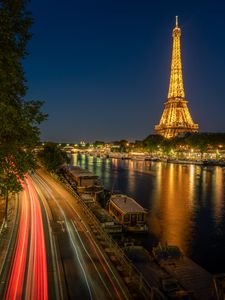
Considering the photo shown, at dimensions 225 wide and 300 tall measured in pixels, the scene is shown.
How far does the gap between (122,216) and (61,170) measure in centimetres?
6036

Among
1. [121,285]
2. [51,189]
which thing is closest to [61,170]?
[51,189]

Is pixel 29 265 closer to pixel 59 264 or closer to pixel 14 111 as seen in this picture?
pixel 59 264

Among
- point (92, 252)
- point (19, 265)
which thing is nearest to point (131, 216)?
point (92, 252)

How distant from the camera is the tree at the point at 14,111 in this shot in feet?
40.4

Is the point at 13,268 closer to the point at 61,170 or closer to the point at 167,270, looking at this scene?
the point at 167,270

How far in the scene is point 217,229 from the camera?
125 ft

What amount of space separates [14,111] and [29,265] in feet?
30.8

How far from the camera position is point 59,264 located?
1698 centimetres

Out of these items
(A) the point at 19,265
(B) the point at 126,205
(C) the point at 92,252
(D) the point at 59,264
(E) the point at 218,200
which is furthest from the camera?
(E) the point at 218,200

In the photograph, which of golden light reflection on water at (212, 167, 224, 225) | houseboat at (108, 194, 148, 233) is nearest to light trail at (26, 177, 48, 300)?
houseboat at (108, 194, 148, 233)

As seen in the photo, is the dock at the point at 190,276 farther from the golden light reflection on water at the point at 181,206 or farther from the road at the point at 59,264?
the golden light reflection on water at the point at 181,206

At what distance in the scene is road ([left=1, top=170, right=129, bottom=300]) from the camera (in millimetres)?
13898

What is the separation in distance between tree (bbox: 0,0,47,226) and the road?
3786 millimetres

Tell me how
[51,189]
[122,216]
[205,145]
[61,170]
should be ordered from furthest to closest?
[205,145] → [61,170] → [51,189] → [122,216]
